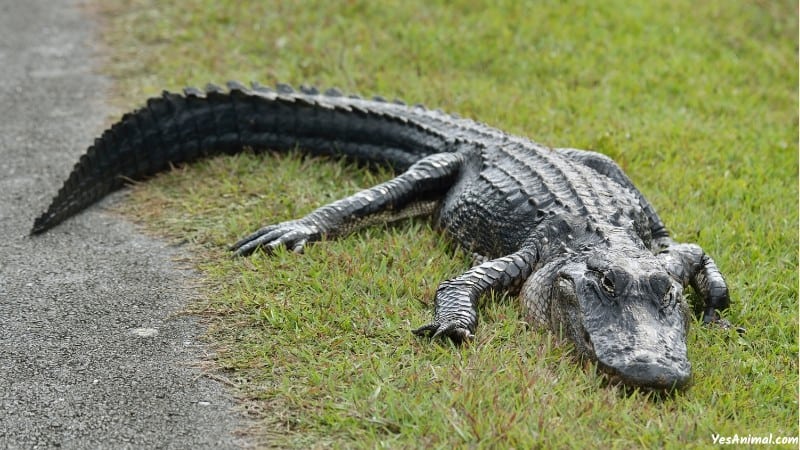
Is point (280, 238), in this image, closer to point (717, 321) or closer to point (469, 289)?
point (469, 289)

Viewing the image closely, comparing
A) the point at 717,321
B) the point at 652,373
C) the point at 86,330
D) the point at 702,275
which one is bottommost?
the point at 86,330

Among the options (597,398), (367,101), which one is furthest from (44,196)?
(597,398)

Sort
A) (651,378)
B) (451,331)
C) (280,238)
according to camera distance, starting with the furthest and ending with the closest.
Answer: (280,238) < (451,331) < (651,378)

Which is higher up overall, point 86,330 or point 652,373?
point 652,373

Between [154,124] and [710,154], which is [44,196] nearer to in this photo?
[154,124]

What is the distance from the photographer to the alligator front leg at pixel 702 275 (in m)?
4.46

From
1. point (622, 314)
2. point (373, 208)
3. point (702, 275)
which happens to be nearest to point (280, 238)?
point (373, 208)

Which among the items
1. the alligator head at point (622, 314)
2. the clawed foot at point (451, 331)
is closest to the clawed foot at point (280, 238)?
the clawed foot at point (451, 331)

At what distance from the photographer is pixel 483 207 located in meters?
5.04

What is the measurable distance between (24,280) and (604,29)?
601cm

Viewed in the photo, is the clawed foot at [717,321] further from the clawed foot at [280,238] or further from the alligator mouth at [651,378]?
the clawed foot at [280,238]

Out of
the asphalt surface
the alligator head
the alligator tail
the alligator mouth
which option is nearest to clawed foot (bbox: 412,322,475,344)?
the alligator head

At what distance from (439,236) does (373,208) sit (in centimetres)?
41

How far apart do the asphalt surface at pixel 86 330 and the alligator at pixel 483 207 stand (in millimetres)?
380
